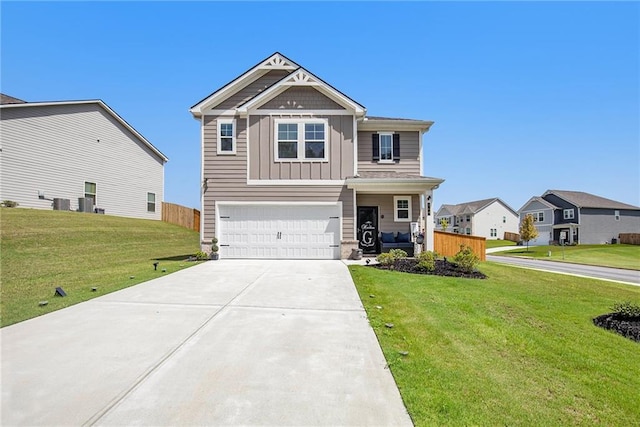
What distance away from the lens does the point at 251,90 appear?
14.3 m

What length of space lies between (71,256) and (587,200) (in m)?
54.6

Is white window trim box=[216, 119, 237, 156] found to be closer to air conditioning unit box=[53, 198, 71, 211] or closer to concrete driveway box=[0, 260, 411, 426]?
concrete driveway box=[0, 260, 411, 426]

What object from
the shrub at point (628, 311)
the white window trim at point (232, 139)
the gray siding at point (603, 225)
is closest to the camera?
the shrub at point (628, 311)

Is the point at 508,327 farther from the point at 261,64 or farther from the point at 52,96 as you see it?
the point at 52,96

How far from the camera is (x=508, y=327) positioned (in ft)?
17.0

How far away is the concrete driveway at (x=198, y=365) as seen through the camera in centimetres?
283

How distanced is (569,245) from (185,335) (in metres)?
48.7

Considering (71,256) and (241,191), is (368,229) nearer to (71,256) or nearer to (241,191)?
(241,191)

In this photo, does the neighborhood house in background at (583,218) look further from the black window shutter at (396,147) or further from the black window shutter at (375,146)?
the black window shutter at (375,146)

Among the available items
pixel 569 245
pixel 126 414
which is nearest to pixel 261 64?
pixel 126 414

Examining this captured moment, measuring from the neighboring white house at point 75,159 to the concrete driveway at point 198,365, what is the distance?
17.0 meters

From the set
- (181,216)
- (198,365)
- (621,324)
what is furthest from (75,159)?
(621,324)

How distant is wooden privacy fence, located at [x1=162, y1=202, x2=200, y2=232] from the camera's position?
84.4 feet

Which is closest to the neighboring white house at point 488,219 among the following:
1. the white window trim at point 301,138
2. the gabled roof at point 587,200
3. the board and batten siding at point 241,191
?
the gabled roof at point 587,200
